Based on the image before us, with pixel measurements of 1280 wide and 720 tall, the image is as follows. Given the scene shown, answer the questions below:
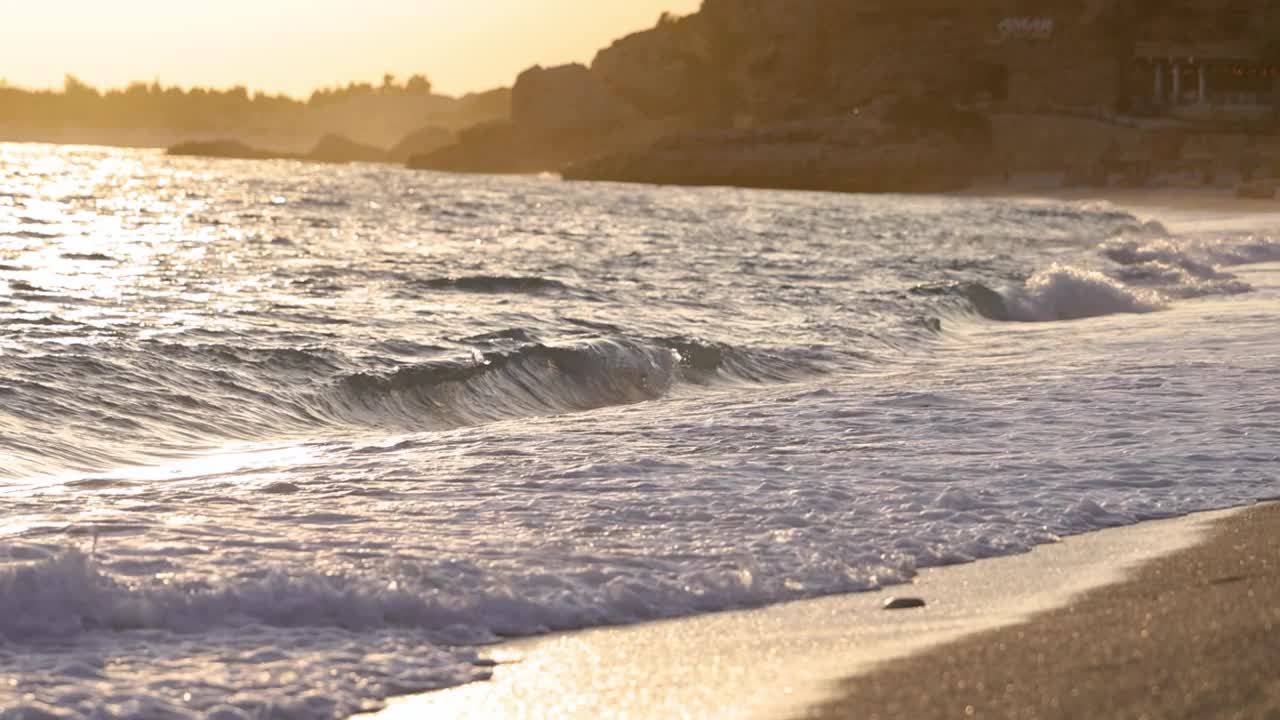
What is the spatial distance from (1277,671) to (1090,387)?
6.96m

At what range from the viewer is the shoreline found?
4.46 metres

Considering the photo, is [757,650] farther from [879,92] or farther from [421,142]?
[421,142]

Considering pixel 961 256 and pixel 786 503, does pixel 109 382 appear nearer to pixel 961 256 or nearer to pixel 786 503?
pixel 786 503

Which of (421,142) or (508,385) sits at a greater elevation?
(421,142)

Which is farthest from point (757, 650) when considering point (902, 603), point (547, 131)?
point (547, 131)

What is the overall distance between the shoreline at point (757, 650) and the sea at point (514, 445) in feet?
0.51

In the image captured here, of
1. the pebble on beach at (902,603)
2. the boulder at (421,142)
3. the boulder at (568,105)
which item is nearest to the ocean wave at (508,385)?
the pebble on beach at (902,603)

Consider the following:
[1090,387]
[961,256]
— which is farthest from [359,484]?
[961,256]

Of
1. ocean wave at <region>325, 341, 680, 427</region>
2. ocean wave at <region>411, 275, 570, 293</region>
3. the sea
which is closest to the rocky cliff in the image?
ocean wave at <region>411, 275, 570, 293</region>

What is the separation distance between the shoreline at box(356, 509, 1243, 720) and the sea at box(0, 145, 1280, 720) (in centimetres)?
15

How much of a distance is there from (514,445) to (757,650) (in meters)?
4.22

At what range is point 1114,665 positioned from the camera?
435 cm

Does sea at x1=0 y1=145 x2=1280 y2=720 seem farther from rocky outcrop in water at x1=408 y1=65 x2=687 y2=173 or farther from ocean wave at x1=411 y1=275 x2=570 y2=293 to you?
rocky outcrop in water at x1=408 y1=65 x2=687 y2=173

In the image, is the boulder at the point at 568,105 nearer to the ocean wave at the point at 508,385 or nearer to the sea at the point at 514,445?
the sea at the point at 514,445
